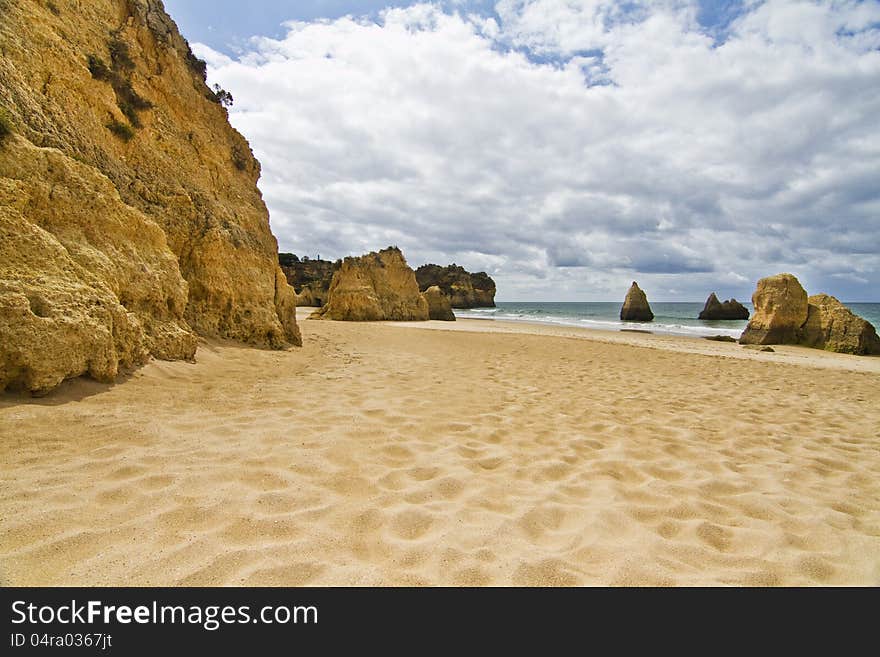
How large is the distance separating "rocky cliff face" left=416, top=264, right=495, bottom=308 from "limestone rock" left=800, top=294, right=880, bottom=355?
52256 mm

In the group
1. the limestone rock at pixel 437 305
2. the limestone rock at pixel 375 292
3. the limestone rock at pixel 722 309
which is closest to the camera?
the limestone rock at pixel 375 292

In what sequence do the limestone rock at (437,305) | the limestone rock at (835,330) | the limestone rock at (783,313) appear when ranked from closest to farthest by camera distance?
1. the limestone rock at (835,330)
2. the limestone rock at (783,313)
3. the limestone rock at (437,305)

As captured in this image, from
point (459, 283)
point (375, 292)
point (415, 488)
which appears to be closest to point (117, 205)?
point (415, 488)

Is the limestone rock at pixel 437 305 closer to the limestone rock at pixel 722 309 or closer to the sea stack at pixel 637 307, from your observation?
the sea stack at pixel 637 307

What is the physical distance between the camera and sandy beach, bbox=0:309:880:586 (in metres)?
1.92

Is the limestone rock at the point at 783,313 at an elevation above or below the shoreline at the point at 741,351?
above

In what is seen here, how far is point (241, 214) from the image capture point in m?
8.73

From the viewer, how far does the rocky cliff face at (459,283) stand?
7081 centimetres

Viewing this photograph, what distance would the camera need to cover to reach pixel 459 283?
2827 inches

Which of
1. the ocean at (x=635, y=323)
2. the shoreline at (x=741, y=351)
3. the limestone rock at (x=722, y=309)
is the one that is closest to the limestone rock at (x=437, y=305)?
the ocean at (x=635, y=323)

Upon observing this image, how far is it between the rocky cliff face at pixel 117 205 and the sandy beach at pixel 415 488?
62 cm
